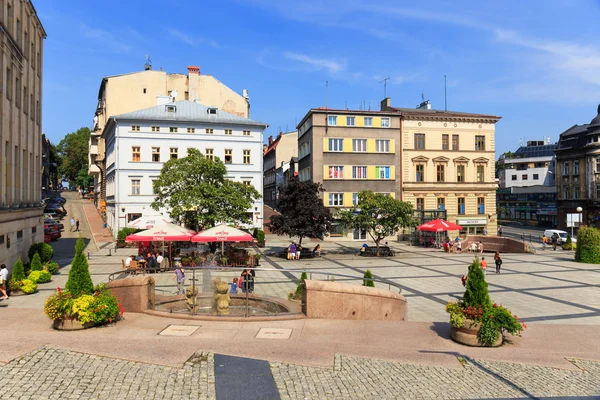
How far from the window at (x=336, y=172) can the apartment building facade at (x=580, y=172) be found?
133ft

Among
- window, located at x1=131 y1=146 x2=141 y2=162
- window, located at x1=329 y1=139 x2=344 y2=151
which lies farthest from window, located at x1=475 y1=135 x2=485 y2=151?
window, located at x1=131 y1=146 x2=141 y2=162

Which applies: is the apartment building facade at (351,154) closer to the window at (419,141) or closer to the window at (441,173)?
the window at (419,141)

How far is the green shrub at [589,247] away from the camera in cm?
3294

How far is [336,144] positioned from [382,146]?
5.30m

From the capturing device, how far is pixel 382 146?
52.0 meters

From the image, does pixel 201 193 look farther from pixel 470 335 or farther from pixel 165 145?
pixel 470 335

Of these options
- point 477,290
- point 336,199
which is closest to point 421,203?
point 336,199

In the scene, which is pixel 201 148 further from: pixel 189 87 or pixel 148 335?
pixel 148 335

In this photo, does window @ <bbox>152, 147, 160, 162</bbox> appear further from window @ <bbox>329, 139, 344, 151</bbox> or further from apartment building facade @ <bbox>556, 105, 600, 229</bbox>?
apartment building facade @ <bbox>556, 105, 600, 229</bbox>

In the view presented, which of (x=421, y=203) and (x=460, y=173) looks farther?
(x=460, y=173)

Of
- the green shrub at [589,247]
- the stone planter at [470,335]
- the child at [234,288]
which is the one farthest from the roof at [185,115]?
the stone planter at [470,335]

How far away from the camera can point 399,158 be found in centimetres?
5231

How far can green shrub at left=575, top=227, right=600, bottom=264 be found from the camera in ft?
108

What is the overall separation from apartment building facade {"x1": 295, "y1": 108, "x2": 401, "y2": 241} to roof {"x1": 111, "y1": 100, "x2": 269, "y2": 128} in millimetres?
6464
